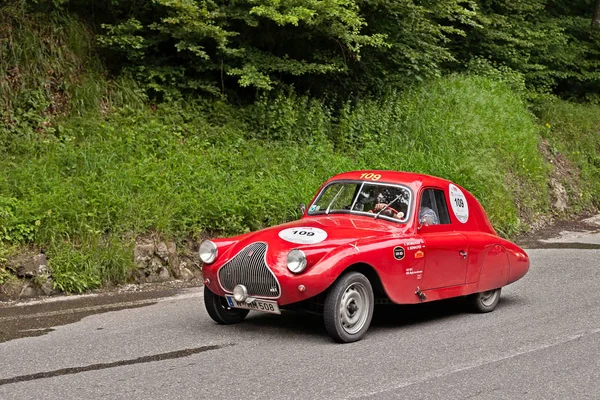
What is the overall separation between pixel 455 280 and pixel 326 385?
300 centimetres

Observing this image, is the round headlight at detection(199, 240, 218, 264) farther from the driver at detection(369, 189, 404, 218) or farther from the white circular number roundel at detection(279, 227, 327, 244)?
the driver at detection(369, 189, 404, 218)

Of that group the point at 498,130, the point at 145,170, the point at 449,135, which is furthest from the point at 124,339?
the point at 498,130

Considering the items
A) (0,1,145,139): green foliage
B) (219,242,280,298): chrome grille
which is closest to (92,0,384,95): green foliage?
(0,1,145,139): green foliage

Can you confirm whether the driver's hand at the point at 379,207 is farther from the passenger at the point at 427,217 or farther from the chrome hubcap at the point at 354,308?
the chrome hubcap at the point at 354,308

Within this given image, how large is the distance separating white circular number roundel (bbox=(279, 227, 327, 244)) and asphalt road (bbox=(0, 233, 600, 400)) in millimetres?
932

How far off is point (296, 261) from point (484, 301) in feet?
9.83

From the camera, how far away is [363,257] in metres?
7.34

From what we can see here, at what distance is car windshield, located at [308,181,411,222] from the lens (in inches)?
329

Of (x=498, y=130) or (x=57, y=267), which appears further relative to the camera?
(x=498, y=130)

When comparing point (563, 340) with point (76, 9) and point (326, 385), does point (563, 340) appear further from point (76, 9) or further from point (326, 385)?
point (76, 9)

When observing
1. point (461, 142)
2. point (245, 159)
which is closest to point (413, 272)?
point (245, 159)

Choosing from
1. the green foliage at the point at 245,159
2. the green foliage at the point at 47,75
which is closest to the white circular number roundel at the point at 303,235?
the green foliage at the point at 245,159

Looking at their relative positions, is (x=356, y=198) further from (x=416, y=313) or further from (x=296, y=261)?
(x=296, y=261)

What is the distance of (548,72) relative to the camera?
80.6 feet
